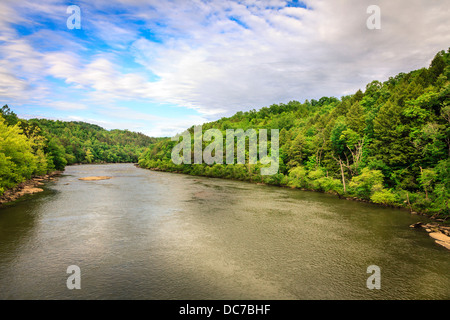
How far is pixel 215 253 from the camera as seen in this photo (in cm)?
1811

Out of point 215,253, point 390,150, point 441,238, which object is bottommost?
point 215,253

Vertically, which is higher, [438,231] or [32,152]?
[32,152]

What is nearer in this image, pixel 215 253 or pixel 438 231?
pixel 215 253

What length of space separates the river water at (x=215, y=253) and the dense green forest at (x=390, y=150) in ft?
15.6

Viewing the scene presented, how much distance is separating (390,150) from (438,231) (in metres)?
14.4

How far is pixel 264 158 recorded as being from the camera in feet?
213

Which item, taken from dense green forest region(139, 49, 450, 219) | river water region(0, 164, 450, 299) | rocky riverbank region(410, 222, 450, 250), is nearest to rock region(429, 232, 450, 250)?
rocky riverbank region(410, 222, 450, 250)

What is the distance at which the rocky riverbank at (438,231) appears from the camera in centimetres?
2035

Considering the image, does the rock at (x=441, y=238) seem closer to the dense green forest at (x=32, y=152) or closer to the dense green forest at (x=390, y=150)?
the dense green forest at (x=390, y=150)

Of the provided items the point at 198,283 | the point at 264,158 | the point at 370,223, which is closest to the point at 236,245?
the point at 198,283

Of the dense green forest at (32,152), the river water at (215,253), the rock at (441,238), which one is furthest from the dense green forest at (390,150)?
the dense green forest at (32,152)

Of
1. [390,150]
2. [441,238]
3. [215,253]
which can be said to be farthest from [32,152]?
[441,238]

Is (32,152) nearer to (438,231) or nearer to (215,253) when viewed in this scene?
(215,253)

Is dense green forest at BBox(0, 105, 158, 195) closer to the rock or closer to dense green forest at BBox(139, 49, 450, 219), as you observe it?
the rock
